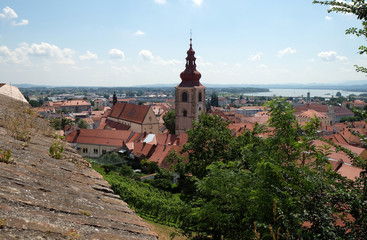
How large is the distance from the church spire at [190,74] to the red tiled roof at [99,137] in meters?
13.2

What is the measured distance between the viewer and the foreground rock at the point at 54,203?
2426 millimetres

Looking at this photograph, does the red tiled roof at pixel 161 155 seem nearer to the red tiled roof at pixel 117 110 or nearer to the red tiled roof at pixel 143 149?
the red tiled roof at pixel 143 149

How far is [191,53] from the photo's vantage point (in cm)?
4541

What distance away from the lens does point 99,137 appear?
46.8 m

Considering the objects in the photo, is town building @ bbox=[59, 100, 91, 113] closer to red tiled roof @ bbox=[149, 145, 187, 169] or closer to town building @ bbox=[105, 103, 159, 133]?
town building @ bbox=[105, 103, 159, 133]

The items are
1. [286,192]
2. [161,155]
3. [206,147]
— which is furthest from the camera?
[161,155]

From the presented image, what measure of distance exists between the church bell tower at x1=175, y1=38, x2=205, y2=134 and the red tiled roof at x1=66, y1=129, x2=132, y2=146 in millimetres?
9840

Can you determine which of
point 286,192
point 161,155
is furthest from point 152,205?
point 286,192

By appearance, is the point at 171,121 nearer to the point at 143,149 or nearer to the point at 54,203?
the point at 143,149

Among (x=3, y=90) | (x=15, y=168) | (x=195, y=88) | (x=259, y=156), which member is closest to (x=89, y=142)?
(x=195, y=88)

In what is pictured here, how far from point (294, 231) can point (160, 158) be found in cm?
3139

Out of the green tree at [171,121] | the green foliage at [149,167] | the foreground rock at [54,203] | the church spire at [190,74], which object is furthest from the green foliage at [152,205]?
the green tree at [171,121]

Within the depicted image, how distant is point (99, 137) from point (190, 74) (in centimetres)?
1888

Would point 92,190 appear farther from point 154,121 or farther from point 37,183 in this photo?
point 154,121
